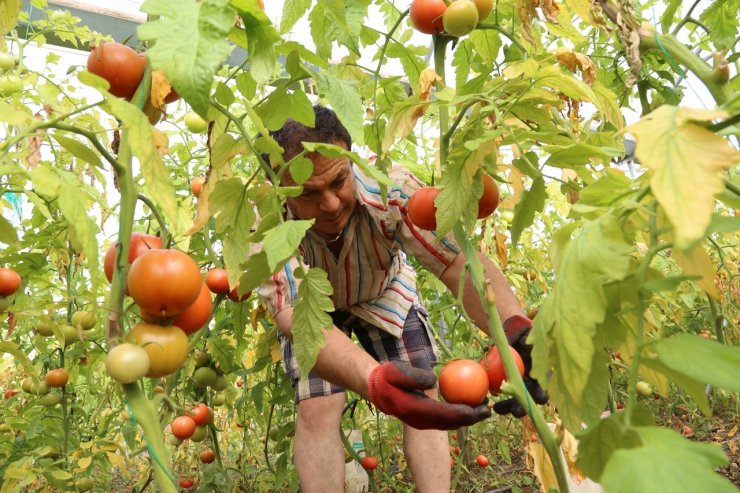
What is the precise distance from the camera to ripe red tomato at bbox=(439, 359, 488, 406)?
103cm

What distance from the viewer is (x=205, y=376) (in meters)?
2.09

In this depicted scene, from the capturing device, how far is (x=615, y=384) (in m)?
3.77

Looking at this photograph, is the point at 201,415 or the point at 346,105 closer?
the point at 346,105

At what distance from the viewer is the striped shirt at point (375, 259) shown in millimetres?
1668

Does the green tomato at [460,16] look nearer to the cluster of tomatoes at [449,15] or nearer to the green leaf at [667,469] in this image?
the cluster of tomatoes at [449,15]

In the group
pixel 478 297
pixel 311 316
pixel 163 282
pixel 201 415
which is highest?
pixel 163 282

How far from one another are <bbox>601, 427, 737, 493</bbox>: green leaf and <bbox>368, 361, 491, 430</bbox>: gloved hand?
66 centimetres

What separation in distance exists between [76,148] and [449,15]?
2.03 feet

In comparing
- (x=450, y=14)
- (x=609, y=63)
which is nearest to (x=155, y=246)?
(x=450, y=14)

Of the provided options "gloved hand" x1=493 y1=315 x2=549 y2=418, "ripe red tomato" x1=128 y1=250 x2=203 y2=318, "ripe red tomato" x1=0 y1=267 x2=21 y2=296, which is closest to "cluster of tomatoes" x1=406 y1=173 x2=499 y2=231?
"gloved hand" x1=493 y1=315 x2=549 y2=418

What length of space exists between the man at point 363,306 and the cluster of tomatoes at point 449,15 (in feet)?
1.36

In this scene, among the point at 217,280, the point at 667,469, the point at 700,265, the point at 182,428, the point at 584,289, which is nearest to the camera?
the point at 667,469

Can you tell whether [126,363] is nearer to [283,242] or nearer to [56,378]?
[283,242]

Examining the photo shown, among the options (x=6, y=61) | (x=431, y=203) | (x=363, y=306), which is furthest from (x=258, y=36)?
(x=363, y=306)
